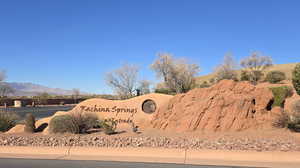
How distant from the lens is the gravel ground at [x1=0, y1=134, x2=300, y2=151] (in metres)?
10.7

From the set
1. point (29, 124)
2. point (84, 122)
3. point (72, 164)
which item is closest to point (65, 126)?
point (84, 122)

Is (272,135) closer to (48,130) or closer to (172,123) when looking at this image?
(172,123)

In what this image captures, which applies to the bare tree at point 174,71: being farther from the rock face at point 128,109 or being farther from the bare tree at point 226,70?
the rock face at point 128,109

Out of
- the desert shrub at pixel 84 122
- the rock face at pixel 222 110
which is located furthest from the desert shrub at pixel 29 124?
the rock face at pixel 222 110

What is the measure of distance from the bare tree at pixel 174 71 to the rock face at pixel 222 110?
32846 mm

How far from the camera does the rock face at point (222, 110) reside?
14.6 meters

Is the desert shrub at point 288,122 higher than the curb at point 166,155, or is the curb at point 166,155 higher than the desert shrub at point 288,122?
the desert shrub at point 288,122

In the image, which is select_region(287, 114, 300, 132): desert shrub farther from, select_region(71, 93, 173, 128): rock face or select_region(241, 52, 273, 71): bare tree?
select_region(241, 52, 273, 71): bare tree

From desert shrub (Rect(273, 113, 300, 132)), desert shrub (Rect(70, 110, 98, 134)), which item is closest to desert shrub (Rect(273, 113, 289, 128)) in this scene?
desert shrub (Rect(273, 113, 300, 132))

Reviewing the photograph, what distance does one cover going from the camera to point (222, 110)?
1487cm

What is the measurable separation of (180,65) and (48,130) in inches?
1540

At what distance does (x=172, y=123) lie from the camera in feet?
51.5

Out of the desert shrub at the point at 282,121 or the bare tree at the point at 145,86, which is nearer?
the desert shrub at the point at 282,121

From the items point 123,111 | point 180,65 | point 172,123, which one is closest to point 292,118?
point 172,123
